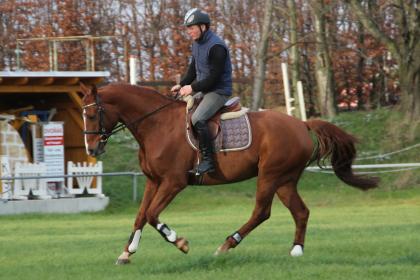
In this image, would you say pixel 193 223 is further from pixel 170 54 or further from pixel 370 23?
pixel 170 54

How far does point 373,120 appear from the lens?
117ft

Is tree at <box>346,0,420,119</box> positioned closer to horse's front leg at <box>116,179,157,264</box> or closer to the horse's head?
the horse's head

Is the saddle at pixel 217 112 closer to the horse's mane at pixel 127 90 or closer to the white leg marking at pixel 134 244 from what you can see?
the horse's mane at pixel 127 90

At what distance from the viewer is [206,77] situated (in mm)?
12992

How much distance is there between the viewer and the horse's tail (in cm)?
1400

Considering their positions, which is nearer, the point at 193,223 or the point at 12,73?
the point at 193,223

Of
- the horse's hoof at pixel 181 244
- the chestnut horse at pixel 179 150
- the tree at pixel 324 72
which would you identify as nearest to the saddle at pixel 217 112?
the chestnut horse at pixel 179 150

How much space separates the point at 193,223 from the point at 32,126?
875 centimetres

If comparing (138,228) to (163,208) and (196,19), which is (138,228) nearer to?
(163,208)

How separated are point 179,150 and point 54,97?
17964mm

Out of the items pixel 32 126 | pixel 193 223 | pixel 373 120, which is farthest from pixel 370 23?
pixel 193 223

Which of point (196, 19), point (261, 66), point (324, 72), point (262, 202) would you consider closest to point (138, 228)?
point (262, 202)

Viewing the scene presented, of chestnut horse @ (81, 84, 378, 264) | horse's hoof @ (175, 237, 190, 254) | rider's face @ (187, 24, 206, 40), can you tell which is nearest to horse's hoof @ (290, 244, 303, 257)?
chestnut horse @ (81, 84, 378, 264)

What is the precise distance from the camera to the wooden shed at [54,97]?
27719 millimetres
